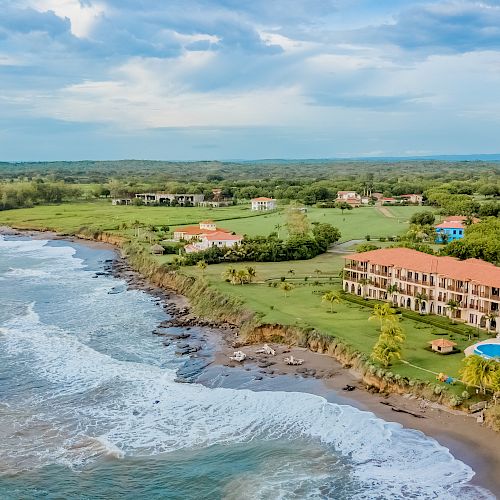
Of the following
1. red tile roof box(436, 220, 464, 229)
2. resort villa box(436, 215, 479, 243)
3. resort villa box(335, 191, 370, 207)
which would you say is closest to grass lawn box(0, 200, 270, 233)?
resort villa box(335, 191, 370, 207)

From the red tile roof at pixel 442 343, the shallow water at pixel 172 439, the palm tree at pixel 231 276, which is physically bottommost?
the shallow water at pixel 172 439

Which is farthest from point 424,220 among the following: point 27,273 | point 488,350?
point 488,350

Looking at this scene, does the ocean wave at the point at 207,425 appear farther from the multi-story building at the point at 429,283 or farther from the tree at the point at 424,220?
the tree at the point at 424,220

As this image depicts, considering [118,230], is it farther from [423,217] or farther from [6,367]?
[6,367]

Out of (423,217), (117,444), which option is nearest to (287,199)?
(423,217)

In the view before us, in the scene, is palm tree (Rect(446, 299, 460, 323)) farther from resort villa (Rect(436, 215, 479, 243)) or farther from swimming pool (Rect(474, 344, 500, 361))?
resort villa (Rect(436, 215, 479, 243))

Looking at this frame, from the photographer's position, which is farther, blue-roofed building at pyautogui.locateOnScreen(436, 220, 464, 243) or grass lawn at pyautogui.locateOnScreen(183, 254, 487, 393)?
blue-roofed building at pyautogui.locateOnScreen(436, 220, 464, 243)

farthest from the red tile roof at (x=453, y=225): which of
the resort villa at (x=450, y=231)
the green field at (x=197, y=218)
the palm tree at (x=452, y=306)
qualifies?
the palm tree at (x=452, y=306)
